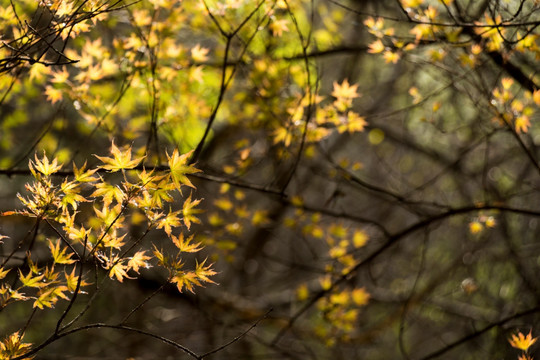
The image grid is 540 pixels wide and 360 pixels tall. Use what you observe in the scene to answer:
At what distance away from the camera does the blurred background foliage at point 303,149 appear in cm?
330

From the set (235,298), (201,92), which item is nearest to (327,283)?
(235,298)

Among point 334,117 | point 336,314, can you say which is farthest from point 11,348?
point 336,314

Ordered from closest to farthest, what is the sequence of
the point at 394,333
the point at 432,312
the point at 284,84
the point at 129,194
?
the point at 129,194 → the point at 284,84 → the point at 432,312 → the point at 394,333

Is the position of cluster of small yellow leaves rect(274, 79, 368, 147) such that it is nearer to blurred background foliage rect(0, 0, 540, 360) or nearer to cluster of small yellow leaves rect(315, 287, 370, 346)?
blurred background foliage rect(0, 0, 540, 360)

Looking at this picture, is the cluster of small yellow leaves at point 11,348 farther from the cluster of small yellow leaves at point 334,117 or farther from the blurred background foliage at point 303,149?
the cluster of small yellow leaves at point 334,117

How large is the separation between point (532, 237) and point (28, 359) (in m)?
6.24

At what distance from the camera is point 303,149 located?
4.25 m

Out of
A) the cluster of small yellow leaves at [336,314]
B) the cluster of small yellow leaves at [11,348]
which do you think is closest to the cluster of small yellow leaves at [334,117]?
the cluster of small yellow leaves at [336,314]

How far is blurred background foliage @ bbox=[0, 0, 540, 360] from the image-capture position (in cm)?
330

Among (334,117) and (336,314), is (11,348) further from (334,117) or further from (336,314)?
(336,314)

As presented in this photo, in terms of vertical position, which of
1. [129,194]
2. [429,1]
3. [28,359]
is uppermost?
[429,1]

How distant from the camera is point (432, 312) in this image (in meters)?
7.06

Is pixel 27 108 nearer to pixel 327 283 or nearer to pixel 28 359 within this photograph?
pixel 327 283

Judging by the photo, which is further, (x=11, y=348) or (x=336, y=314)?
(x=336, y=314)
